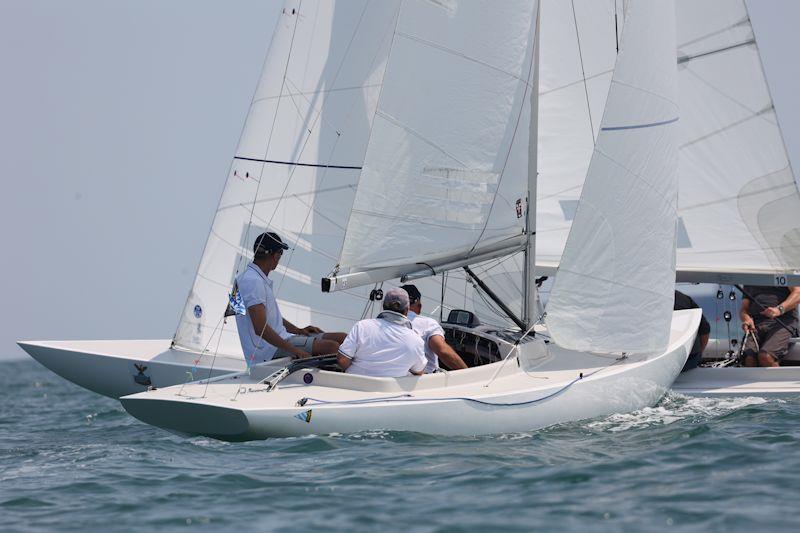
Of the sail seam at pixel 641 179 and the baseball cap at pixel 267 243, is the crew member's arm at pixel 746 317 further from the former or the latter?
the baseball cap at pixel 267 243

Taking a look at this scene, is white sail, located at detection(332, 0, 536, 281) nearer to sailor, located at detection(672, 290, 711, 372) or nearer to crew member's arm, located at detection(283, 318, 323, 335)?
crew member's arm, located at detection(283, 318, 323, 335)

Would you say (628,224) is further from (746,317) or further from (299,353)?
(746,317)

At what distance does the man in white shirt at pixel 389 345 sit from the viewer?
7.93 metres

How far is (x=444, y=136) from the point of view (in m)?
9.09

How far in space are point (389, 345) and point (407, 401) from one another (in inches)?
24.0

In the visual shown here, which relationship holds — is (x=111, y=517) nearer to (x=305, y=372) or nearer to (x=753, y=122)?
(x=305, y=372)

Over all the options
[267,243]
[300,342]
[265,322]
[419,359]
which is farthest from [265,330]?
[419,359]

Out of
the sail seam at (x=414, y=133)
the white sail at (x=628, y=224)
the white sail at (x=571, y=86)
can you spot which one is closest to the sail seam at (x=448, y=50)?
the sail seam at (x=414, y=133)

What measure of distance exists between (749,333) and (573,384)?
3.58 metres

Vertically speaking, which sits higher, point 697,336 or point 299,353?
point 697,336

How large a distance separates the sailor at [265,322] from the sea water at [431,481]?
0.98m

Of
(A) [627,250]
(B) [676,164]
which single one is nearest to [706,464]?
(A) [627,250]

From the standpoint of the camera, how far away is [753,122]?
10.8 metres

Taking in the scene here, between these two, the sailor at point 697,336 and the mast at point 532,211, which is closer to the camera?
the mast at point 532,211
